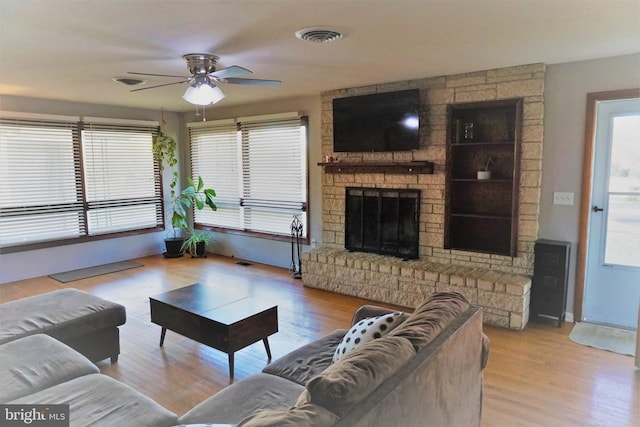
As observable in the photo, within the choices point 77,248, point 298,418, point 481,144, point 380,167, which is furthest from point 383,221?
point 77,248

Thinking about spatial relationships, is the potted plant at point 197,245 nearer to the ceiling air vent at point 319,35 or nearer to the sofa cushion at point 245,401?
the ceiling air vent at point 319,35

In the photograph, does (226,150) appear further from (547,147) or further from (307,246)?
(547,147)

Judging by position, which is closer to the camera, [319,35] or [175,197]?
[319,35]

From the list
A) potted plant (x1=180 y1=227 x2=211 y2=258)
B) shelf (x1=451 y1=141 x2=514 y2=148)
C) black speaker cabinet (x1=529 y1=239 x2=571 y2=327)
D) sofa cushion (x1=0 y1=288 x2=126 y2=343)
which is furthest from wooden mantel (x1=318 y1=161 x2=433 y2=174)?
sofa cushion (x1=0 y1=288 x2=126 y2=343)

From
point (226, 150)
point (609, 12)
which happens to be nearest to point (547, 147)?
point (609, 12)

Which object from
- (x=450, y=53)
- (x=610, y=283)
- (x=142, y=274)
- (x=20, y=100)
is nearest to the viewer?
(x=450, y=53)

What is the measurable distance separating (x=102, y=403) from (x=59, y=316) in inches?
52.5

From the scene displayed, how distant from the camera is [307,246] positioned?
580cm

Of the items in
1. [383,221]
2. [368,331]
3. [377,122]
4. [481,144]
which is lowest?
[368,331]

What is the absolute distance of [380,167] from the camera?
4758 mm

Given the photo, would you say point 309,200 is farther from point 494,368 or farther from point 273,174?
point 494,368

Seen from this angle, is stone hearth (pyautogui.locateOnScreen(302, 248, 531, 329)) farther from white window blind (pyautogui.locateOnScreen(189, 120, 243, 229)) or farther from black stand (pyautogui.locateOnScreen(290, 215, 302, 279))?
white window blind (pyautogui.locateOnScreen(189, 120, 243, 229))

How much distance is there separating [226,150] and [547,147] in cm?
462

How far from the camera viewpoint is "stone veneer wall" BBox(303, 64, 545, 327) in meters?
3.88
